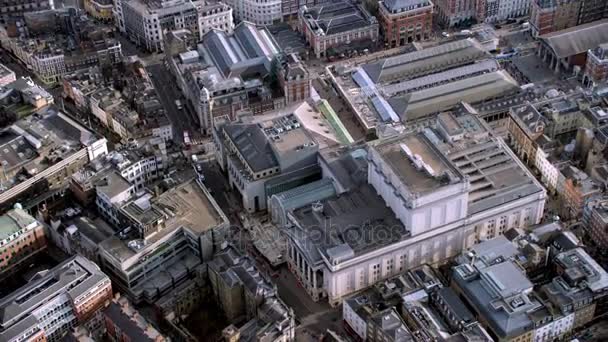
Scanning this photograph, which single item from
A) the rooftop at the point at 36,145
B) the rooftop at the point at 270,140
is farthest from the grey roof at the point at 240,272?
the rooftop at the point at 36,145

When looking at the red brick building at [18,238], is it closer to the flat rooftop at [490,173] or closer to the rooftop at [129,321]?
the rooftop at [129,321]

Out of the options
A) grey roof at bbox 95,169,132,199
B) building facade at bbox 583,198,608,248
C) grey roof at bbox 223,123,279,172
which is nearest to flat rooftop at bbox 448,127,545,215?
building facade at bbox 583,198,608,248

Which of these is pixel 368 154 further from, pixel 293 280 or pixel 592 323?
pixel 592 323

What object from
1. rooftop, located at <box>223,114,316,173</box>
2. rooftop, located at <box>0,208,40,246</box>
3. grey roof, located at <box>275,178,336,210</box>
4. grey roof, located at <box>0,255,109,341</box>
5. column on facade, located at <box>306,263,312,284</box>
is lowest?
column on facade, located at <box>306,263,312,284</box>

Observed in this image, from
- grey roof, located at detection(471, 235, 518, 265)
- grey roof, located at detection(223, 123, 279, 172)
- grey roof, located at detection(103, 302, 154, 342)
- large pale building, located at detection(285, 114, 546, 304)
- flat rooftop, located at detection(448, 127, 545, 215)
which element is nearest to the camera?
grey roof, located at detection(103, 302, 154, 342)

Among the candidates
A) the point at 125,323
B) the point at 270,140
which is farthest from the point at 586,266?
→ the point at 125,323

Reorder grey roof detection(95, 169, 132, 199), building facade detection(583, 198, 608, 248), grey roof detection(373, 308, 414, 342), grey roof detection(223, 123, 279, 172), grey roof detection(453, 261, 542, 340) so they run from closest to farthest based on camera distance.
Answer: grey roof detection(373, 308, 414, 342) → grey roof detection(453, 261, 542, 340) → building facade detection(583, 198, 608, 248) → grey roof detection(95, 169, 132, 199) → grey roof detection(223, 123, 279, 172)

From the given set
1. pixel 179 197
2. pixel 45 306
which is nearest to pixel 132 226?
pixel 179 197

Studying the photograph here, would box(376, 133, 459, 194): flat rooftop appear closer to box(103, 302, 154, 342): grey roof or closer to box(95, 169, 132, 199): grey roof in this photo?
box(95, 169, 132, 199): grey roof
